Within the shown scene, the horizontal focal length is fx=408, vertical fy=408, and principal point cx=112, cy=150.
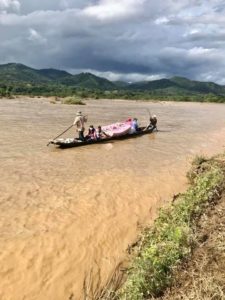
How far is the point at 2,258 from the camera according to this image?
875 centimetres

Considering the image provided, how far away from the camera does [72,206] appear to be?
480 inches

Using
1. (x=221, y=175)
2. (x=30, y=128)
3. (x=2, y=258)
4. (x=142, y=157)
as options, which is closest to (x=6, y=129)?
(x=30, y=128)

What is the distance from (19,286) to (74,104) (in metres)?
58.3

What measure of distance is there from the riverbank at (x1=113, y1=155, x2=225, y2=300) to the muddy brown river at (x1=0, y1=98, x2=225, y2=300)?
108cm

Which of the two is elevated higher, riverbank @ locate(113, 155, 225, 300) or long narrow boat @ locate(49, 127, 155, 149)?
riverbank @ locate(113, 155, 225, 300)

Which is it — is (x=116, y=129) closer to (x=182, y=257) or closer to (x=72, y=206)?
(x=72, y=206)

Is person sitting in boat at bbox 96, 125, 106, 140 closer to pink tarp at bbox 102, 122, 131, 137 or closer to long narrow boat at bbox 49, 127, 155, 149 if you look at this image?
long narrow boat at bbox 49, 127, 155, 149

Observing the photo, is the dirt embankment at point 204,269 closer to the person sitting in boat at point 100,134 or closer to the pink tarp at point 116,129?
the person sitting in boat at point 100,134

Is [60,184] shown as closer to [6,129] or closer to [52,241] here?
[52,241]

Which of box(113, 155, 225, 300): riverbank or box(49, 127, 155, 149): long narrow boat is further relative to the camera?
box(49, 127, 155, 149): long narrow boat

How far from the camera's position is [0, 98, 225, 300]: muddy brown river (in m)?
8.40

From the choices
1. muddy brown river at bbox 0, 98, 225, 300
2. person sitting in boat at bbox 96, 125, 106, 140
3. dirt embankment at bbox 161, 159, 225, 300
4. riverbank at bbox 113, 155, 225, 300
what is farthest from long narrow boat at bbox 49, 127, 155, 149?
dirt embankment at bbox 161, 159, 225, 300

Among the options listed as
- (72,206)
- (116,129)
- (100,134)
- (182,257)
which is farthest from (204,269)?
(116,129)

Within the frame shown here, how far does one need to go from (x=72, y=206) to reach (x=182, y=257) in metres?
5.39
